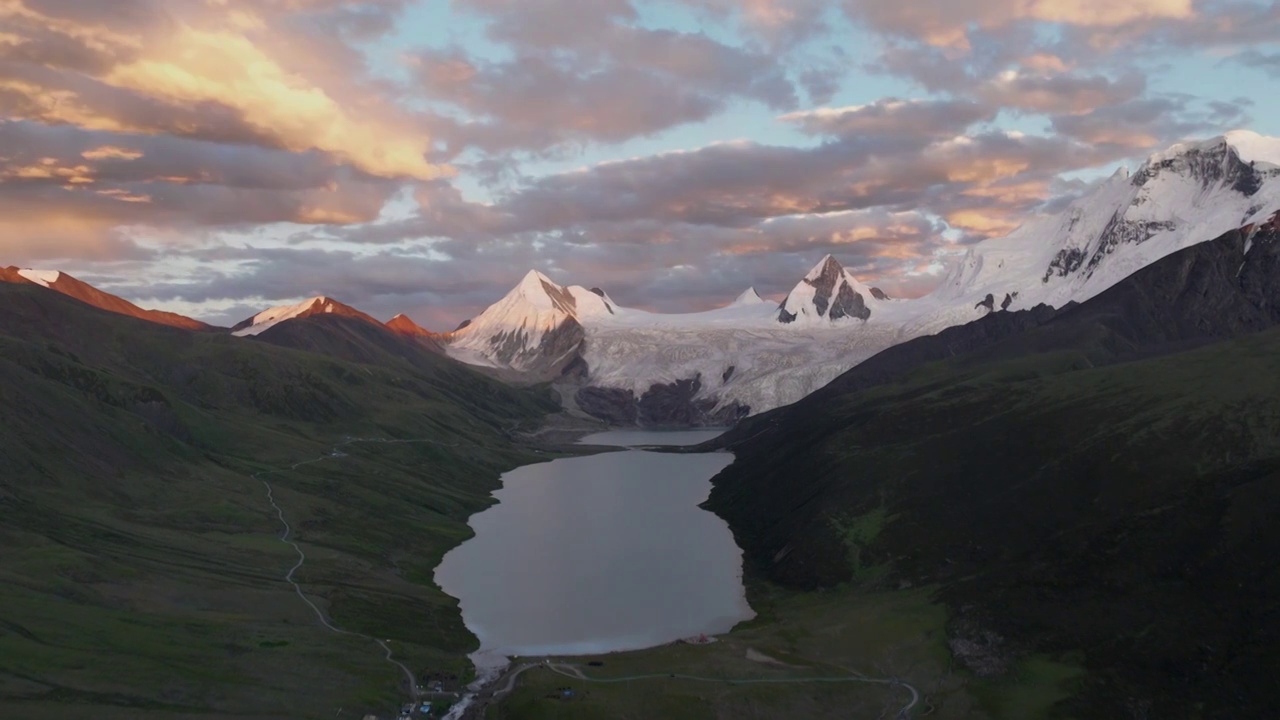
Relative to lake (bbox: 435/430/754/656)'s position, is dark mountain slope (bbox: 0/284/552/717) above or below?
above

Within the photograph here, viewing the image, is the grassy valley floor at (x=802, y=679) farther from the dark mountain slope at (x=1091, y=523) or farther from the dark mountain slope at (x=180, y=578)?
the dark mountain slope at (x=180, y=578)

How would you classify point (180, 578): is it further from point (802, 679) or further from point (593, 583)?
point (802, 679)

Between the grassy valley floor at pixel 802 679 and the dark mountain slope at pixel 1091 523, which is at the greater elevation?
the dark mountain slope at pixel 1091 523

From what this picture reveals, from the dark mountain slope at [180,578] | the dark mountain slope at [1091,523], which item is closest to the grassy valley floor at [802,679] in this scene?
the dark mountain slope at [1091,523]

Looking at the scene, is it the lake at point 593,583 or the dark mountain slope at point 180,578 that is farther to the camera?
the lake at point 593,583

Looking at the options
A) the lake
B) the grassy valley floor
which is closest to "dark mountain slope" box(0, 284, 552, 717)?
the lake

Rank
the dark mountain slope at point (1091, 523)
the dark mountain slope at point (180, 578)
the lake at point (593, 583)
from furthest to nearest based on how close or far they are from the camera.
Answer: the lake at point (593, 583) → the dark mountain slope at point (1091, 523) → the dark mountain slope at point (180, 578)

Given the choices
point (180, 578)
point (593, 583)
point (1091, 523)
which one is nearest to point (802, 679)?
point (1091, 523)

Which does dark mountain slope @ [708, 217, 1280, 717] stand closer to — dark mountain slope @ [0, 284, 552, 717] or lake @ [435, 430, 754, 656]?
lake @ [435, 430, 754, 656]

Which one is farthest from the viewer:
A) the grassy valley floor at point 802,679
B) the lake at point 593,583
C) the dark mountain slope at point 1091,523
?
the lake at point 593,583
